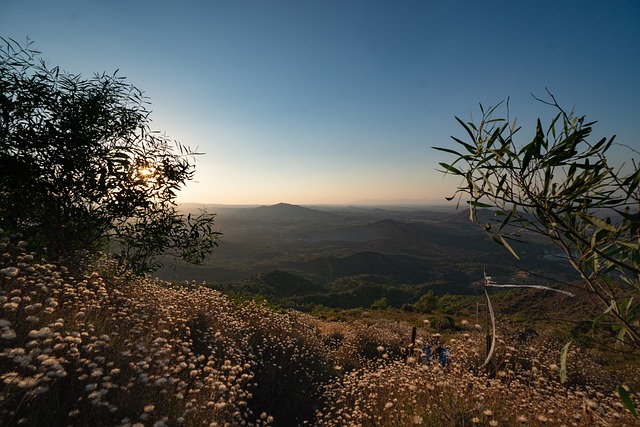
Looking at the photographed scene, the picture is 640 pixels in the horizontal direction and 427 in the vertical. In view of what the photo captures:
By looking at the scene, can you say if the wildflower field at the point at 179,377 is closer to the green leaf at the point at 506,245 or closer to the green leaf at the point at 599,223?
the green leaf at the point at 506,245

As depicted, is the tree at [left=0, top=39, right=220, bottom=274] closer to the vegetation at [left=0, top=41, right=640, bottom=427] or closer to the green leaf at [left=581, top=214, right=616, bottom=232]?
the vegetation at [left=0, top=41, right=640, bottom=427]

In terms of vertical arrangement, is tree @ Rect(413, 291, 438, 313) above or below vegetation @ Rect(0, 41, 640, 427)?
below

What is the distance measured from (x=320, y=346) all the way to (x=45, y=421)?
8753 millimetres

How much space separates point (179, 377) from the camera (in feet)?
15.4

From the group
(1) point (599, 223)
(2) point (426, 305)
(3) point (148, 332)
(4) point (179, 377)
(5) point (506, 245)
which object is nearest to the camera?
(1) point (599, 223)

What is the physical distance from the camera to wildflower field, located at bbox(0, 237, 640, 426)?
11.0ft

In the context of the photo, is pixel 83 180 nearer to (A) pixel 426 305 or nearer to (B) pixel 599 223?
(B) pixel 599 223

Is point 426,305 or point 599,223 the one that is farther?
point 426,305

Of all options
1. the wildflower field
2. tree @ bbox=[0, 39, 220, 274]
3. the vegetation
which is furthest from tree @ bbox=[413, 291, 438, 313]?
tree @ bbox=[0, 39, 220, 274]

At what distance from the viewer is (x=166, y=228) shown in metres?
8.16

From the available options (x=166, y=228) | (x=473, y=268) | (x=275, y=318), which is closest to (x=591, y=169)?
(x=166, y=228)

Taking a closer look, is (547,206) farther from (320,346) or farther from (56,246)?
(320,346)

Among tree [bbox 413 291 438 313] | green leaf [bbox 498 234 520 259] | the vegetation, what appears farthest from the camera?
tree [bbox 413 291 438 313]

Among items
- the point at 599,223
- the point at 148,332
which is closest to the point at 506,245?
the point at 599,223
